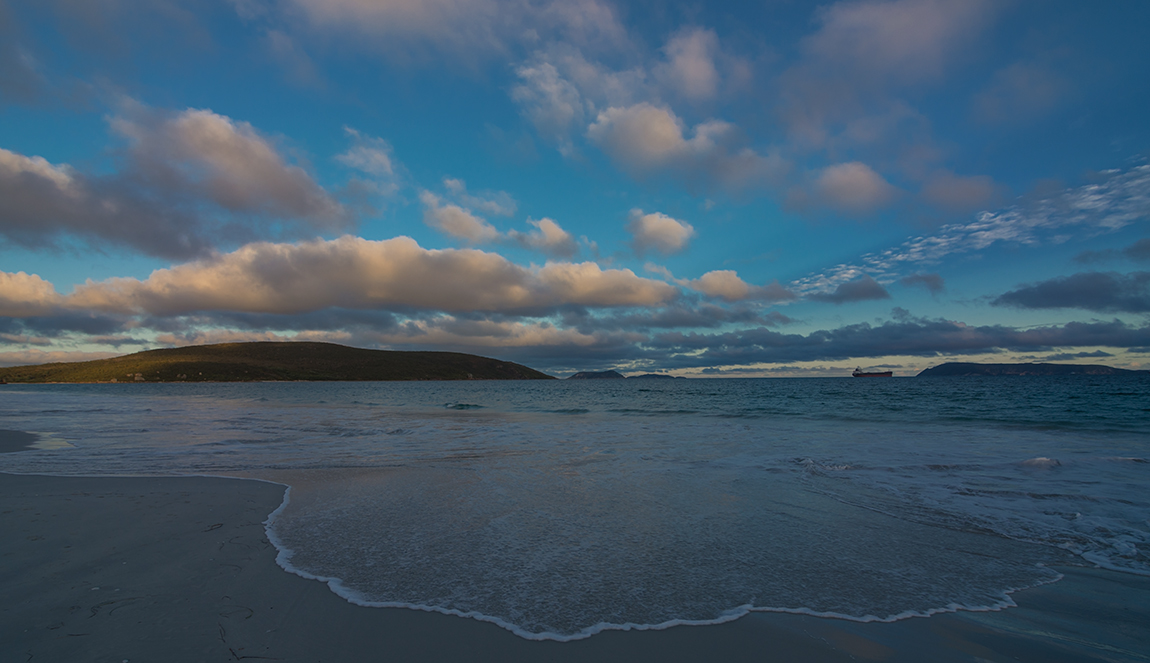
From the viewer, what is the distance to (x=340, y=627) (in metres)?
3.87

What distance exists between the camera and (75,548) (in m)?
5.47

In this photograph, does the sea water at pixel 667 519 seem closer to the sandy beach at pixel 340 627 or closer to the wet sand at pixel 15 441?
the sandy beach at pixel 340 627

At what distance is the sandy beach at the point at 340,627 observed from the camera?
138 inches

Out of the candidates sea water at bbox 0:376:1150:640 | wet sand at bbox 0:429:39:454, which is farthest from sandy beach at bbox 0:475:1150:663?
wet sand at bbox 0:429:39:454

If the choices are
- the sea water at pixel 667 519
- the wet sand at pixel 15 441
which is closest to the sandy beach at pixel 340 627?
the sea water at pixel 667 519

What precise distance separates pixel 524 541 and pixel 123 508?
6203 mm

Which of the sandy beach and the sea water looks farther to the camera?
the sea water

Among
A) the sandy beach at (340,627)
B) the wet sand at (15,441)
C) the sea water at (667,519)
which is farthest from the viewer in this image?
the wet sand at (15,441)

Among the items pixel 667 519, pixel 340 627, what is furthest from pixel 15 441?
pixel 667 519

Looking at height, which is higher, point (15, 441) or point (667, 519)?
point (667, 519)

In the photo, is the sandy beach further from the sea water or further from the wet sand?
Result: the wet sand

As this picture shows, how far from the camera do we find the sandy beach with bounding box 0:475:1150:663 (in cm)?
352

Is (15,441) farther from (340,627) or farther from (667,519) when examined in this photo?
(667,519)

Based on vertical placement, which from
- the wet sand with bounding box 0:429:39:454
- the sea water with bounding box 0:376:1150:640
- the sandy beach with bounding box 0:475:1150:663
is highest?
the sandy beach with bounding box 0:475:1150:663
